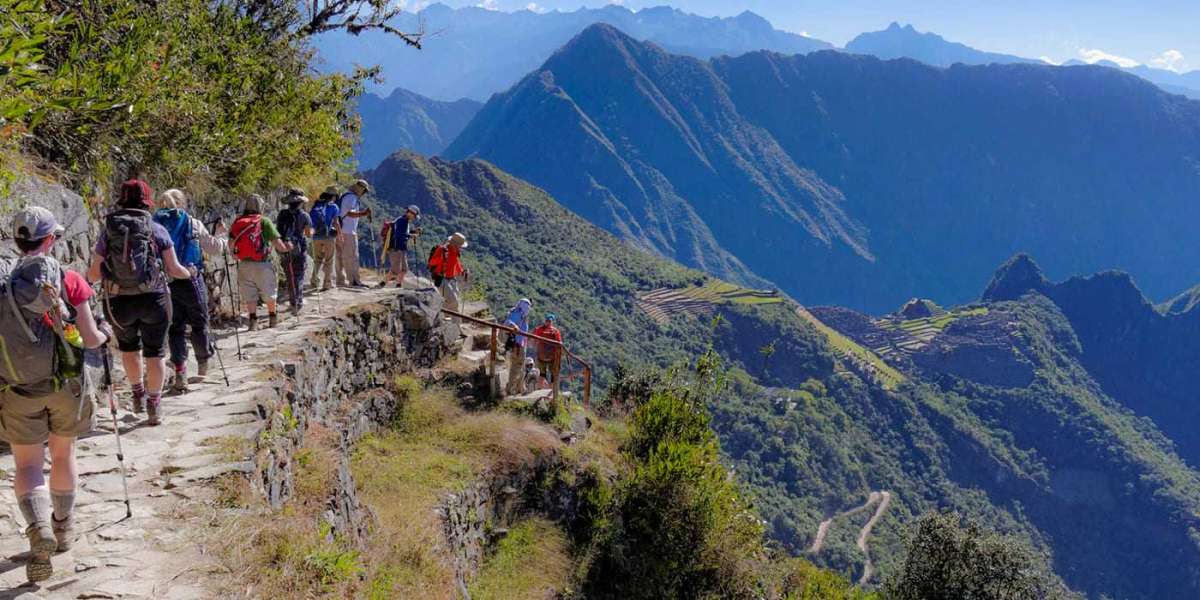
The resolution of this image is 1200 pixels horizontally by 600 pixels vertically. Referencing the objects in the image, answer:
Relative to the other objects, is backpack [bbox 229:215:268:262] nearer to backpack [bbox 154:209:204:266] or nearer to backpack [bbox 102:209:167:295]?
backpack [bbox 154:209:204:266]

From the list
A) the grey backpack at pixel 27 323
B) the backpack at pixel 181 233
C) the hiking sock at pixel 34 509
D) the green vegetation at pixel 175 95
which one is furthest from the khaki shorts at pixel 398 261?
the hiking sock at pixel 34 509

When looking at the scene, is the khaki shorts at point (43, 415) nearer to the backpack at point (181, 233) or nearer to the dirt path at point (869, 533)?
the backpack at point (181, 233)

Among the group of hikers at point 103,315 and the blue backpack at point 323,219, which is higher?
the blue backpack at point 323,219

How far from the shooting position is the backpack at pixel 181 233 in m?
6.85

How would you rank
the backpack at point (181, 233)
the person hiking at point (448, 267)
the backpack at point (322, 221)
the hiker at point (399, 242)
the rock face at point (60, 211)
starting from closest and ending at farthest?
the rock face at point (60, 211) → the backpack at point (181, 233) → the backpack at point (322, 221) → the person hiking at point (448, 267) → the hiker at point (399, 242)

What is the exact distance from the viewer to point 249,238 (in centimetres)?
921

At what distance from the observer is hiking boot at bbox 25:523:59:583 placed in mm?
4156

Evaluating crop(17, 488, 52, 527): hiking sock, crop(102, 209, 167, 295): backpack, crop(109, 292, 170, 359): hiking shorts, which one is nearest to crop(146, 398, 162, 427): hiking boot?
crop(109, 292, 170, 359): hiking shorts

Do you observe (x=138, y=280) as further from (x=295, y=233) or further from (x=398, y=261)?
(x=398, y=261)

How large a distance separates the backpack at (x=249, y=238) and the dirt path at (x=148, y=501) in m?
2.04

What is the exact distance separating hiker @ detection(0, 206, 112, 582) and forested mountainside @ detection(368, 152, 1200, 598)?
67106 millimetres

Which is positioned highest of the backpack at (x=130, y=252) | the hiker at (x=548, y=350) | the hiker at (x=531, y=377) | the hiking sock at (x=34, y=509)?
the backpack at (x=130, y=252)

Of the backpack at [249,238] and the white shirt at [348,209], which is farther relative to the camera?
the white shirt at [348,209]

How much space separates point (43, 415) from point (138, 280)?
1.83 meters
